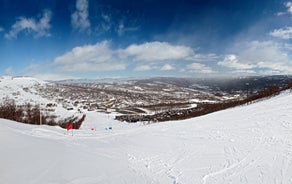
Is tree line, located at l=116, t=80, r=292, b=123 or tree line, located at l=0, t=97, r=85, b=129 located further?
tree line, located at l=0, t=97, r=85, b=129

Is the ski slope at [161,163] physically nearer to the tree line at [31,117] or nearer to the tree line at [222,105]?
the tree line at [222,105]

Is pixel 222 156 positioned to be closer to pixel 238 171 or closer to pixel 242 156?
pixel 242 156

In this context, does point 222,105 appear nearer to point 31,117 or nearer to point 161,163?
point 31,117

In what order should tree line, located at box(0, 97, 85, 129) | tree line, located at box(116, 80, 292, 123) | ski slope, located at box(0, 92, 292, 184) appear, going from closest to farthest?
1. ski slope, located at box(0, 92, 292, 184)
2. tree line, located at box(116, 80, 292, 123)
3. tree line, located at box(0, 97, 85, 129)

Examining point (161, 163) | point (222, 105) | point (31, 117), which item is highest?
point (161, 163)

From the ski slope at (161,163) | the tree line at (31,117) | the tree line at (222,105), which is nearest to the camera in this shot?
the ski slope at (161,163)

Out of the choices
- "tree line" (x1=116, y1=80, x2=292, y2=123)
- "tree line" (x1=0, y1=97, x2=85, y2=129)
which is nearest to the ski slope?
"tree line" (x1=116, y1=80, x2=292, y2=123)

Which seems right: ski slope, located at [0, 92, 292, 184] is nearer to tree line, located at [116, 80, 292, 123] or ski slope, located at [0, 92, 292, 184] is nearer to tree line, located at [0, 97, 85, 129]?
tree line, located at [116, 80, 292, 123]

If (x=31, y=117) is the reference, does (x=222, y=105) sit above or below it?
above

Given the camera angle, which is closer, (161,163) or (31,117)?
(161,163)

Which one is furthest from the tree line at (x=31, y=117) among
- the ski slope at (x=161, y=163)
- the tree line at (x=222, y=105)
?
the ski slope at (x=161, y=163)

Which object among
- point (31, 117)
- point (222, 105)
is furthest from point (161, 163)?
point (222, 105)
